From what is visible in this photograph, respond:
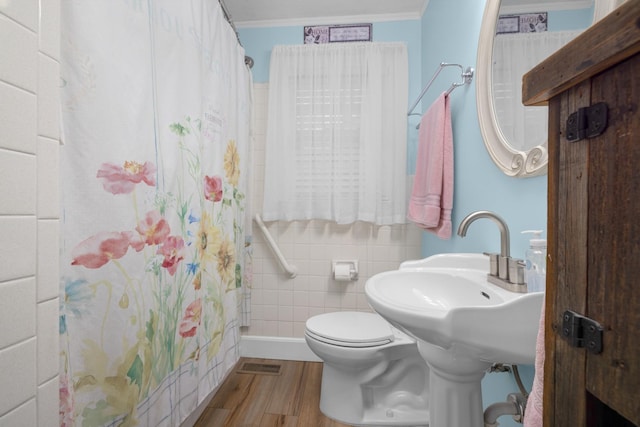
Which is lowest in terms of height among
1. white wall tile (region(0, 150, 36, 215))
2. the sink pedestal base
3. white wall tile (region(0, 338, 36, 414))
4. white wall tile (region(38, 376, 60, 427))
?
the sink pedestal base

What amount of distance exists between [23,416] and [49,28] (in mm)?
689

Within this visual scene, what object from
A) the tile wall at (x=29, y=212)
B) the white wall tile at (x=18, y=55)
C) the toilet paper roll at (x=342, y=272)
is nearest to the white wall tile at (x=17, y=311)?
the tile wall at (x=29, y=212)

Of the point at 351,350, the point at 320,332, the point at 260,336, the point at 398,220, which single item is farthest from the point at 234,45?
the point at 260,336

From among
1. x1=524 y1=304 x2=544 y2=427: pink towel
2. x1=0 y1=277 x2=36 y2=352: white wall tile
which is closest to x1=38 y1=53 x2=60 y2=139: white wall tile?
x1=0 y1=277 x2=36 y2=352: white wall tile

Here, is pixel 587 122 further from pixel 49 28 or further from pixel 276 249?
pixel 276 249

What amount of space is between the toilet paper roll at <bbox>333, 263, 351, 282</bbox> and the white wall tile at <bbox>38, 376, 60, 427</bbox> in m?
1.47

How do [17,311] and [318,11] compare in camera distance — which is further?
[318,11]

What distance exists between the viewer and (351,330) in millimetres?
1469

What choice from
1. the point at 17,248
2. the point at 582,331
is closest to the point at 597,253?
the point at 582,331

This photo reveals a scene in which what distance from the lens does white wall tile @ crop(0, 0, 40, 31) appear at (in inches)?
19.0

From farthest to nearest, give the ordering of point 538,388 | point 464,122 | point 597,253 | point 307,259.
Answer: point 307,259 → point 464,122 → point 538,388 → point 597,253

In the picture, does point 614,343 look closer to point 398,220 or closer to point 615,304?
point 615,304

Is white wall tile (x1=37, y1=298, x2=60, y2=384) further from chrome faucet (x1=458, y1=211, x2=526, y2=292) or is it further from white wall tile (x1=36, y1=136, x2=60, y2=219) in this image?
chrome faucet (x1=458, y1=211, x2=526, y2=292)

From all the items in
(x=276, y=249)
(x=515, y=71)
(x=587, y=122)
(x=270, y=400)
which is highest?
(x=515, y=71)
